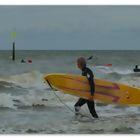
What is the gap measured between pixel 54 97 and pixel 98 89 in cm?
29

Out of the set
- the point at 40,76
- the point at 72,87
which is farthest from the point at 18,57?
the point at 72,87

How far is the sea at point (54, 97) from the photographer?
3172 mm

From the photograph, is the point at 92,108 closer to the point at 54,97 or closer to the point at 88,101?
the point at 88,101

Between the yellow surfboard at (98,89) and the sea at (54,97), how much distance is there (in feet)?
0.10

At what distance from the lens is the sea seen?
3172 millimetres

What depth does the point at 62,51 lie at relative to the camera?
319 cm

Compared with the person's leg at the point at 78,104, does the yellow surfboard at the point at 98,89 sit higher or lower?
higher

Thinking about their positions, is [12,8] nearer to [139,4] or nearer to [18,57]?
[18,57]

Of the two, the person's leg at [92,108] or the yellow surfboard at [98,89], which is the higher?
the yellow surfboard at [98,89]

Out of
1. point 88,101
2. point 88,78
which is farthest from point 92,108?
point 88,78

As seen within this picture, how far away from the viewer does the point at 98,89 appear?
10.5 ft

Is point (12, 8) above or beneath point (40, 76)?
above

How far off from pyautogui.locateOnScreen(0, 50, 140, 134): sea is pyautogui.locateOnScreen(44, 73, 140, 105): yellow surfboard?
1.3 inches
